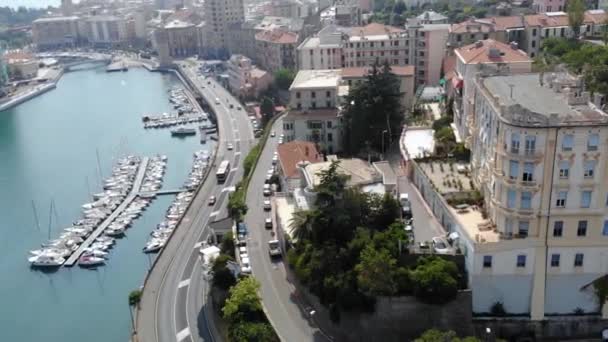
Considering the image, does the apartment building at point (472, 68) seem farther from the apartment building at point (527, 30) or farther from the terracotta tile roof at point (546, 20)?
Answer: the terracotta tile roof at point (546, 20)

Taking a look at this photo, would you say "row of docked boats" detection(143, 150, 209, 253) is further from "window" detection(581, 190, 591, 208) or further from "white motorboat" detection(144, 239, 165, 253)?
"window" detection(581, 190, 591, 208)

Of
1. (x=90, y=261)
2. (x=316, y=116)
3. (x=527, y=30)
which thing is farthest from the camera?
(x=527, y=30)

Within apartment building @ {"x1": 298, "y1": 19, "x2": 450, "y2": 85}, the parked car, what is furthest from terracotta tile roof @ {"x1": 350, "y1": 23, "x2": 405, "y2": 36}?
the parked car

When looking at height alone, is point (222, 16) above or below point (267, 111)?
above

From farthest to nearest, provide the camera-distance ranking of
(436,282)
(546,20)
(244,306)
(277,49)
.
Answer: (277,49), (546,20), (244,306), (436,282)

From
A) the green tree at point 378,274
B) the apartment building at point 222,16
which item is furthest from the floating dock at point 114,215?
the apartment building at point 222,16

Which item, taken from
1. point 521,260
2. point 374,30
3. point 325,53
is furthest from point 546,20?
point 521,260

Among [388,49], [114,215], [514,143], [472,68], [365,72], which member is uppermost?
[472,68]

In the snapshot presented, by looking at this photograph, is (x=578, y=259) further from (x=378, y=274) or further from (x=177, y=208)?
(x=177, y=208)
